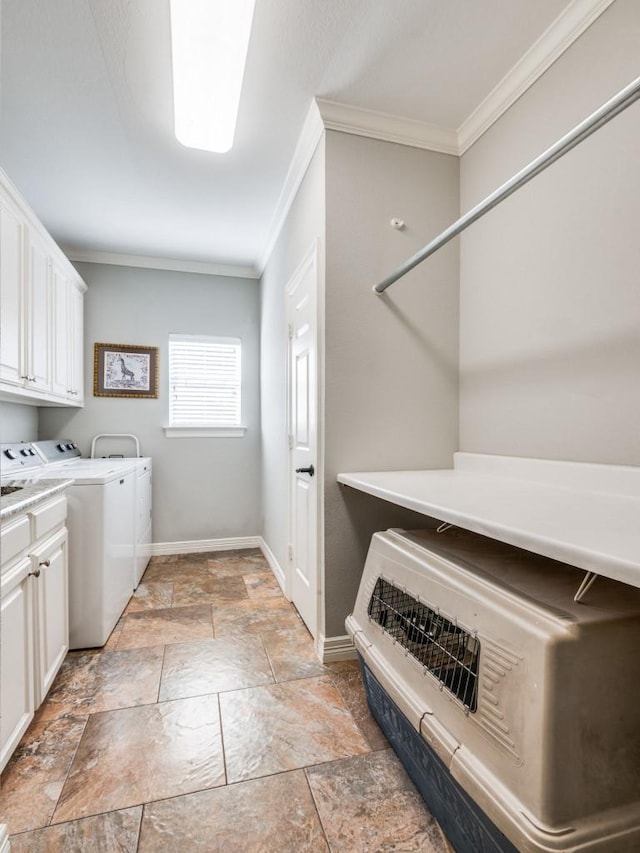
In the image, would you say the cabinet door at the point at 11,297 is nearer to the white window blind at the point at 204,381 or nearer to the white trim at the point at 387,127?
the white window blind at the point at 204,381

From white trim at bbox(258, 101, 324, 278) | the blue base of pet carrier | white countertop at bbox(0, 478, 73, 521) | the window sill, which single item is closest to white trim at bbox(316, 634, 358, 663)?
the blue base of pet carrier

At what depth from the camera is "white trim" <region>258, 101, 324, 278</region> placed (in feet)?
6.98

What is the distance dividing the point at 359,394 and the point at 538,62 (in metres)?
1.57

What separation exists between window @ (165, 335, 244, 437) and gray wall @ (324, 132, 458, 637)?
7.37ft

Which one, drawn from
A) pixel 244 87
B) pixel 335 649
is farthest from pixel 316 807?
pixel 244 87

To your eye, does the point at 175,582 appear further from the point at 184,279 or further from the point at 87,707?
the point at 184,279

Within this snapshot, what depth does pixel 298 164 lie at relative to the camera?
248 centimetres

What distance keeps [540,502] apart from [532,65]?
183 centimetres

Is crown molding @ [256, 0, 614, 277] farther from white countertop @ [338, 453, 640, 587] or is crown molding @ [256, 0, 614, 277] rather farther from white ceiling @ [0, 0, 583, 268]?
white countertop @ [338, 453, 640, 587]

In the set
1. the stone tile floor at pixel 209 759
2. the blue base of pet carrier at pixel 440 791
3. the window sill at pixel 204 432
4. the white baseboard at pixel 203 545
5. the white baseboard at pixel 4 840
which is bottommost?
A: the stone tile floor at pixel 209 759

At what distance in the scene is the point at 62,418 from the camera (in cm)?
366

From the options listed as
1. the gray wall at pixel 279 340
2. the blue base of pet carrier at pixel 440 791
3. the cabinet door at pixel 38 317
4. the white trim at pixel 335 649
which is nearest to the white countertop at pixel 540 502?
the blue base of pet carrier at pixel 440 791

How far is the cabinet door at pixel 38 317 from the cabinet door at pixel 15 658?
1438 millimetres

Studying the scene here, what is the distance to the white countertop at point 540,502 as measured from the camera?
2.60 feet
